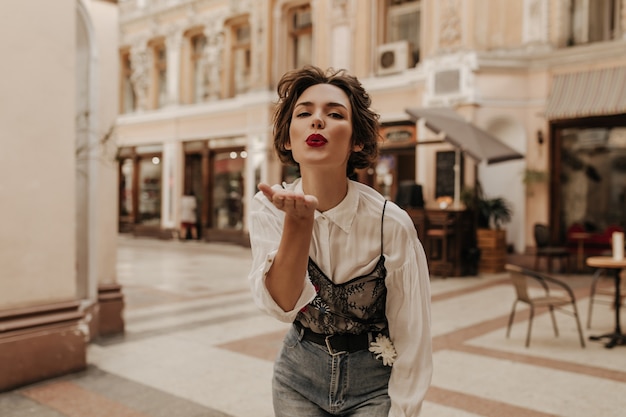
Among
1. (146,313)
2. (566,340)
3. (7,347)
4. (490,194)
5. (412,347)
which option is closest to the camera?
(412,347)

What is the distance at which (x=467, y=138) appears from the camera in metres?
10.7

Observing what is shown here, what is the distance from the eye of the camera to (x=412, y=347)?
1.58m

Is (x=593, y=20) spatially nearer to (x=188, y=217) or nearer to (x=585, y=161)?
(x=585, y=161)

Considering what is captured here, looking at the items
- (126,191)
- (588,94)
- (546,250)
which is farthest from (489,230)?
(126,191)

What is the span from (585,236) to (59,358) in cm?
1040

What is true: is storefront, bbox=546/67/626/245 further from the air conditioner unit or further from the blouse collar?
the blouse collar

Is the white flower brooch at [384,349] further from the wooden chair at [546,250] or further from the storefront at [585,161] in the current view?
the storefront at [585,161]

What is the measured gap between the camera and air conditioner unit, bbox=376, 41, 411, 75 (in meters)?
14.9

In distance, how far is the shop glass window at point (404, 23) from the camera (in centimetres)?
1506

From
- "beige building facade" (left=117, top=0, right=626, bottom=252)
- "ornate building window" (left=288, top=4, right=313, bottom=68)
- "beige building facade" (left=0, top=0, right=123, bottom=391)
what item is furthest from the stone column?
"beige building facade" (left=0, top=0, right=123, bottom=391)

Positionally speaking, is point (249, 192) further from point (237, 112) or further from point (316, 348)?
point (316, 348)

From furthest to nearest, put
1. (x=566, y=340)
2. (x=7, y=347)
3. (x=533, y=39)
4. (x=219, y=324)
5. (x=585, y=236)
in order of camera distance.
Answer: (x=533, y=39), (x=585, y=236), (x=219, y=324), (x=566, y=340), (x=7, y=347)

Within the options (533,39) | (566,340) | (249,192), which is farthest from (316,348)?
(249,192)

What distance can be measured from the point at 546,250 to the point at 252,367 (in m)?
8.47
